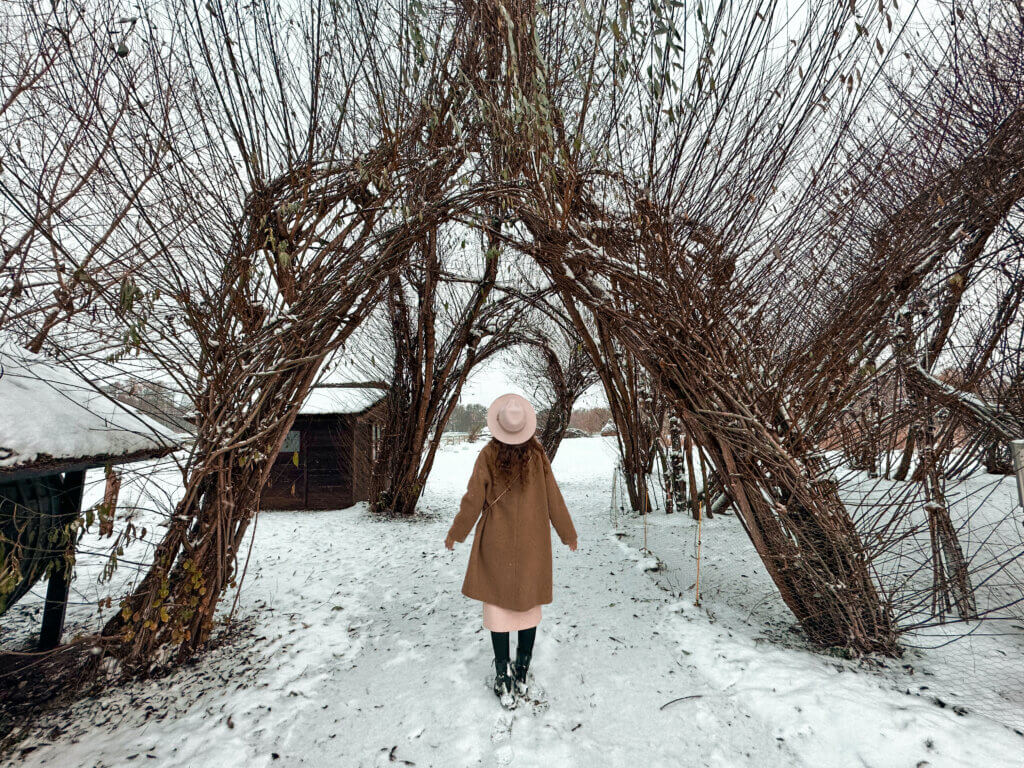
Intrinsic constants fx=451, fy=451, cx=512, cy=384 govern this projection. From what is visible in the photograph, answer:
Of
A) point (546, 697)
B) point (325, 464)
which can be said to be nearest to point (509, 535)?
point (546, 697)

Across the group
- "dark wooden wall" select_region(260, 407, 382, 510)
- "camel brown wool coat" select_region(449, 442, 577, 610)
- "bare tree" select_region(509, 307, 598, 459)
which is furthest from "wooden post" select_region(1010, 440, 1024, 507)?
"dark wooden wall" select_region(260, 407, 382, 510)

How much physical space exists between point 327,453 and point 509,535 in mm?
8151

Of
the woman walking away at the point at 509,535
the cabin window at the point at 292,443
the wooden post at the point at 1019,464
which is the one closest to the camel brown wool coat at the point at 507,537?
the woman walking away at the point at 509,535

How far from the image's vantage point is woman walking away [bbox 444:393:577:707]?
7.62ft

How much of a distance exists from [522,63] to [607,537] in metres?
5.24

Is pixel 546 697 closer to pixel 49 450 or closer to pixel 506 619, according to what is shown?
pixel 506 619

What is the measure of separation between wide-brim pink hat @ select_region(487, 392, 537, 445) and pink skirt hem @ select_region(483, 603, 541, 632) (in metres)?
0.86

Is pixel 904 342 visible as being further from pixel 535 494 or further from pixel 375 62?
pixel 375 62

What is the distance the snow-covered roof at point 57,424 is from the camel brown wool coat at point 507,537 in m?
1.73

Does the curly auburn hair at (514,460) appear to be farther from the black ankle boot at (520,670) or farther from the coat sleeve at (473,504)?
the black ankle boot at (520,670)

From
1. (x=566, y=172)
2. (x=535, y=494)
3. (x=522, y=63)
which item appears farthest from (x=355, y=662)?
(x=522, y=63)

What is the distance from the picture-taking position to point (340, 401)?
9.47 m

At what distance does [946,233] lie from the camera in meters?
2.73

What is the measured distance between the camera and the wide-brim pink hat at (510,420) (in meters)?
2.45
